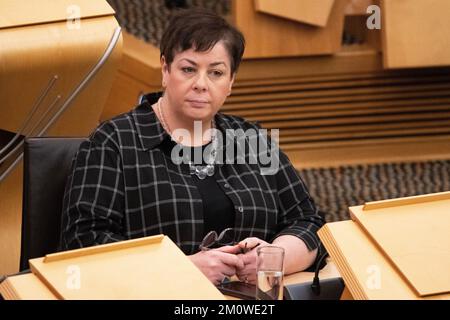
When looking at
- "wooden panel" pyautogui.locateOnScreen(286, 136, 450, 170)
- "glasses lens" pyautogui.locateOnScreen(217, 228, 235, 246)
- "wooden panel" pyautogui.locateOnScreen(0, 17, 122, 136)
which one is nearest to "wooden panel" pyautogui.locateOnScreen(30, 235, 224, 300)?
"glasses lens" pyautogui.locateOnScreen(217, 228, 235, 246)

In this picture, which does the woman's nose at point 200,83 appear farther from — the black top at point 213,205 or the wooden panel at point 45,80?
the wooden panel at point 45,80

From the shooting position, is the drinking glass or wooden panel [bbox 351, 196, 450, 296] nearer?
wooden panel [bbox 351, 196, 450, 296]

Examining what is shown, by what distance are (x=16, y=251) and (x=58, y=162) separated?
2.51ft

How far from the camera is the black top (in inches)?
107

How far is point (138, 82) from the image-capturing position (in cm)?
531

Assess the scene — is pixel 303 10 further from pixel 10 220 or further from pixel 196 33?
pixel 196 33

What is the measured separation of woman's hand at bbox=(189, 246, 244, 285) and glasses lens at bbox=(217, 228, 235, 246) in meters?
0.11

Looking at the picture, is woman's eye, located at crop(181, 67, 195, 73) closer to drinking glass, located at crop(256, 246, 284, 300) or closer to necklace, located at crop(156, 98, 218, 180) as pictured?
necklace, located at crop(156, 98, 218, 180)

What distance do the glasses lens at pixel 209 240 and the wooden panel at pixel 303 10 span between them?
103 inches

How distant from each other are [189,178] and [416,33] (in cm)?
259

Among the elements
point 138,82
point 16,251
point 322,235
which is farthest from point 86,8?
point 138,82

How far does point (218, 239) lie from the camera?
2.56 m

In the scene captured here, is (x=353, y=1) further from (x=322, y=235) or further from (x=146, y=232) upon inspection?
(x=322, y=235)

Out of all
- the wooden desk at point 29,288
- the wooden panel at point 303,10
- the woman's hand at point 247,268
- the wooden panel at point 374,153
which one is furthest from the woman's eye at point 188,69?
the wooden panel at point 374,153
